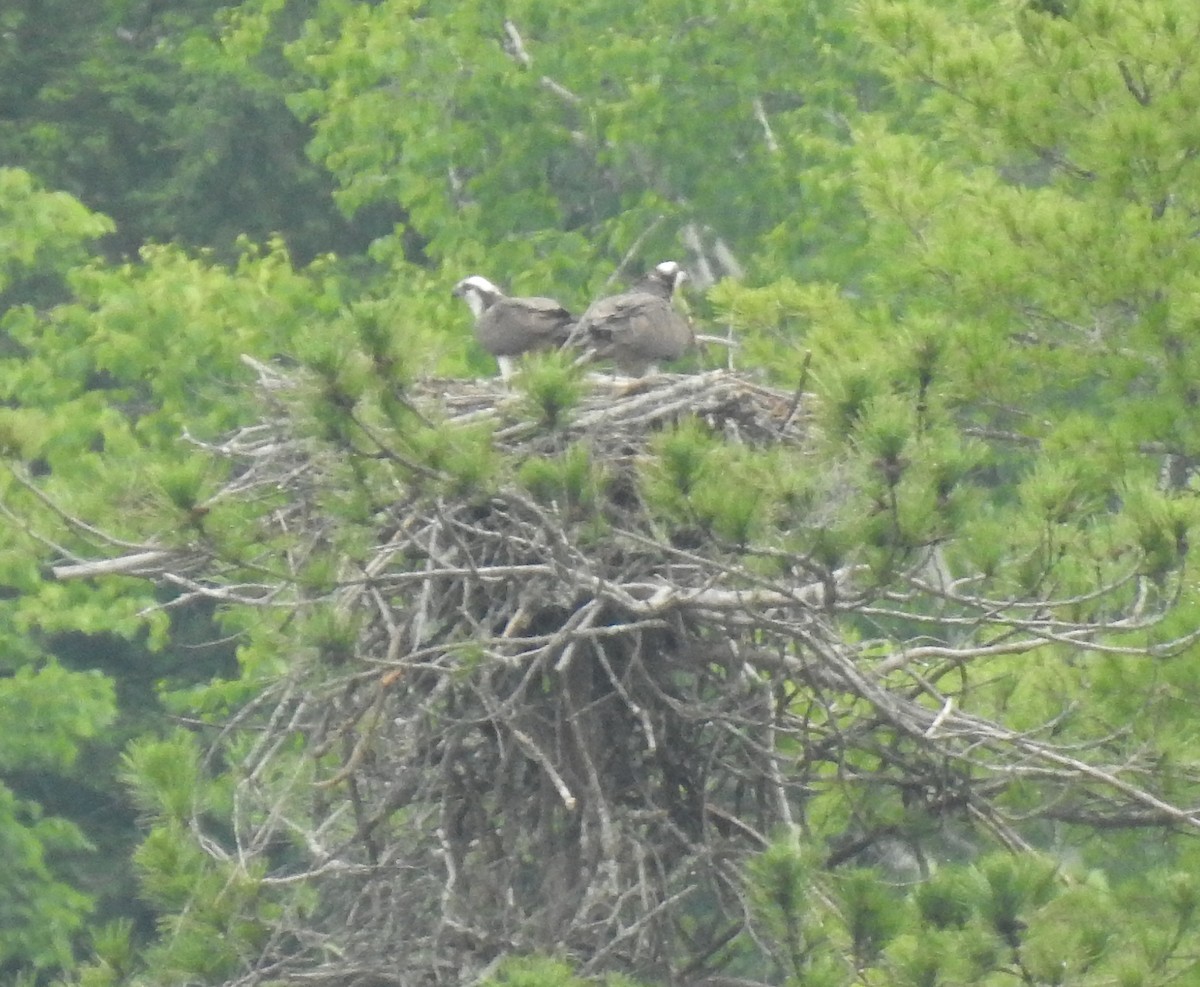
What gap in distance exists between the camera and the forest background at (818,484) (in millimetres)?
5316

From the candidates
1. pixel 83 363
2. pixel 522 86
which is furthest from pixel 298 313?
pixel 522 86

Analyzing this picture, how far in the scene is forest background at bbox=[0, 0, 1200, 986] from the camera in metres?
5.32

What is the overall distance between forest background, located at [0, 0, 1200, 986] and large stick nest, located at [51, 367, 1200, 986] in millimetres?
45

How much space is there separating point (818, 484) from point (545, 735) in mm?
1158

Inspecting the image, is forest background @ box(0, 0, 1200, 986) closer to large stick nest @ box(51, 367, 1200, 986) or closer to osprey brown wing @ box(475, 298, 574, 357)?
large stick nest @ box(51, 367, 1200, 986)

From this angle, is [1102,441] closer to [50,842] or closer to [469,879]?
[469,879]

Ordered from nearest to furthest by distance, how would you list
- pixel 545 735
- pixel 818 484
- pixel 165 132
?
pixel 818 484 → pixel 545 735 → pixel 165 132

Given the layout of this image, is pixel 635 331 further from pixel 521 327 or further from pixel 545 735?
pixel 545 735

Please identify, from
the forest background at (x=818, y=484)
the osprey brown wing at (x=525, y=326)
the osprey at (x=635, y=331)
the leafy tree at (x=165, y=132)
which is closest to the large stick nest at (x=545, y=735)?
the forest background at (x=818, y=484)

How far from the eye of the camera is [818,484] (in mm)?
5324

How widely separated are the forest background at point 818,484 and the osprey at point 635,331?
27cm

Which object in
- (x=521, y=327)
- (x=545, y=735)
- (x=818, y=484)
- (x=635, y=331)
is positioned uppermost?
(x=818, y=484)

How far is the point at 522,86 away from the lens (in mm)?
17297

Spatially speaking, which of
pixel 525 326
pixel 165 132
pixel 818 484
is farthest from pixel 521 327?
pixel 165 132
